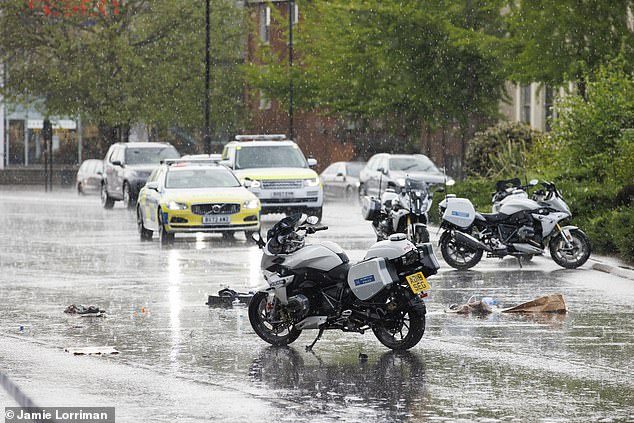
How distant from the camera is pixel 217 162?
107 feet

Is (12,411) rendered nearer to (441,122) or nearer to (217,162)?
(217,162)

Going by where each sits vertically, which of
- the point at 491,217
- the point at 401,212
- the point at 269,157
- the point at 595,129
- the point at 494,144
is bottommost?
the point at 401,212

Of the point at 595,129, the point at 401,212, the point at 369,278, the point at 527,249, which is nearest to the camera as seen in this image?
the point at 369,278

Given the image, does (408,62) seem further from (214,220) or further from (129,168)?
(214,220)

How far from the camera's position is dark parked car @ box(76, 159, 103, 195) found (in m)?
51.1

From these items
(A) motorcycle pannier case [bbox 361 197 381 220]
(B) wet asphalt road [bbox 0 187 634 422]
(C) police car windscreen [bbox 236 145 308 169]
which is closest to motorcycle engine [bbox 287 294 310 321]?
(B) wet asphalt road [bbox 0 187 634 422]

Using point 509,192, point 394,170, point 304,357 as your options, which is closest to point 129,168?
point 394,170

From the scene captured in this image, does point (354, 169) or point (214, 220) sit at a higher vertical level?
point (354, 169)

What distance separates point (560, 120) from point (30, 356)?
73.7 feet

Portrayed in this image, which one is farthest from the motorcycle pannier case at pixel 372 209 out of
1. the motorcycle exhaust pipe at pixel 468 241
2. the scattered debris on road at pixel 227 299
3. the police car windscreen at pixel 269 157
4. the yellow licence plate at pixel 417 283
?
the yellow licence plate at pixel 417 283

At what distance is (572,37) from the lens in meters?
36.7

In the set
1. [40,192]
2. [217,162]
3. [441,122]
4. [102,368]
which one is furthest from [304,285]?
[40,192]

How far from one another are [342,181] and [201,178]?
70.2 feet

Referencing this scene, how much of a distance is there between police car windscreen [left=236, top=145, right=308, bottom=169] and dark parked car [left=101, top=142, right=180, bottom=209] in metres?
7.67
